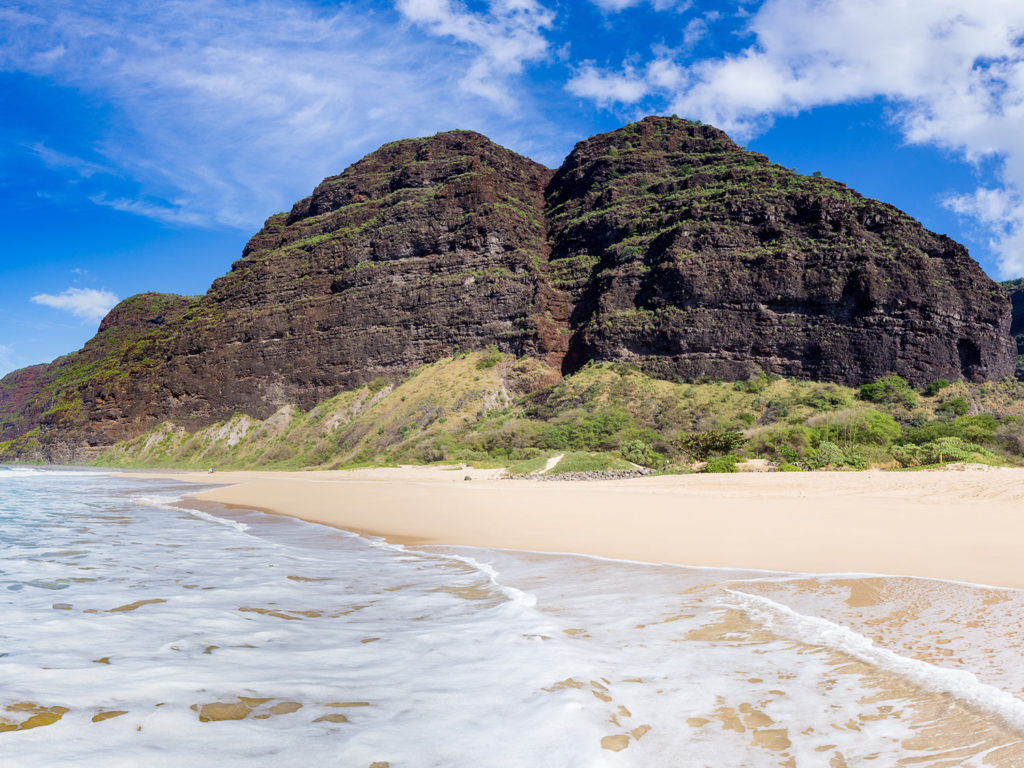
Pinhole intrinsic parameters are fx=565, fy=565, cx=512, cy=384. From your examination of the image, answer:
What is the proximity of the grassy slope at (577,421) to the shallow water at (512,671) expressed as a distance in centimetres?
1811

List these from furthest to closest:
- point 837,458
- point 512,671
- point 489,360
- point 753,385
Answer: point 489,360
point 753,385
point 837,458
point 512,671

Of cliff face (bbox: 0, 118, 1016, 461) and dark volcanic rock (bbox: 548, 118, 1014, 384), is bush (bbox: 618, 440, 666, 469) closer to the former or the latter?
dark volcanic rock (bbox: 548, 118, 1014, 384)

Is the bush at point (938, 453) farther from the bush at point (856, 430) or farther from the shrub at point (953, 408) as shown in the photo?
the shrub at point (953, 408)

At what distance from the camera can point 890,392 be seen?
137ft

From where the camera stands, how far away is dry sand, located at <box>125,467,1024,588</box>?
6.20 metres

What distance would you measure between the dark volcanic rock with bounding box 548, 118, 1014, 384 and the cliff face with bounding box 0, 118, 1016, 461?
7.1 inches

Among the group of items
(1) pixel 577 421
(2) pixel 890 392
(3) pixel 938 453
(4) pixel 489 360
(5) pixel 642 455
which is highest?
(4) pixel 489 360

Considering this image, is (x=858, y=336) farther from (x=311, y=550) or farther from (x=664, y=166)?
(x=311, y=550)

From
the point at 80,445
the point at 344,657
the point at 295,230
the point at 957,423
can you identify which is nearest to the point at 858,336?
the point at 957,423

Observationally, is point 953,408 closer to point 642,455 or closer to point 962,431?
point 962,431

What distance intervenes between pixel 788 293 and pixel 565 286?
21999 mm

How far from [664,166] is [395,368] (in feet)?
130

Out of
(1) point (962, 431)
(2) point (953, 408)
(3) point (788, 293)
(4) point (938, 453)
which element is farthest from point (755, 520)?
(3) point (788, 293)

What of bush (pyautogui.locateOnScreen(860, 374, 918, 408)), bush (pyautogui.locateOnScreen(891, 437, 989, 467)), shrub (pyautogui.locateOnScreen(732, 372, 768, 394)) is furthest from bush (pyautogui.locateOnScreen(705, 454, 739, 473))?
bush (pyautogui.locateOnScreen(860, 374, 918, 408))
